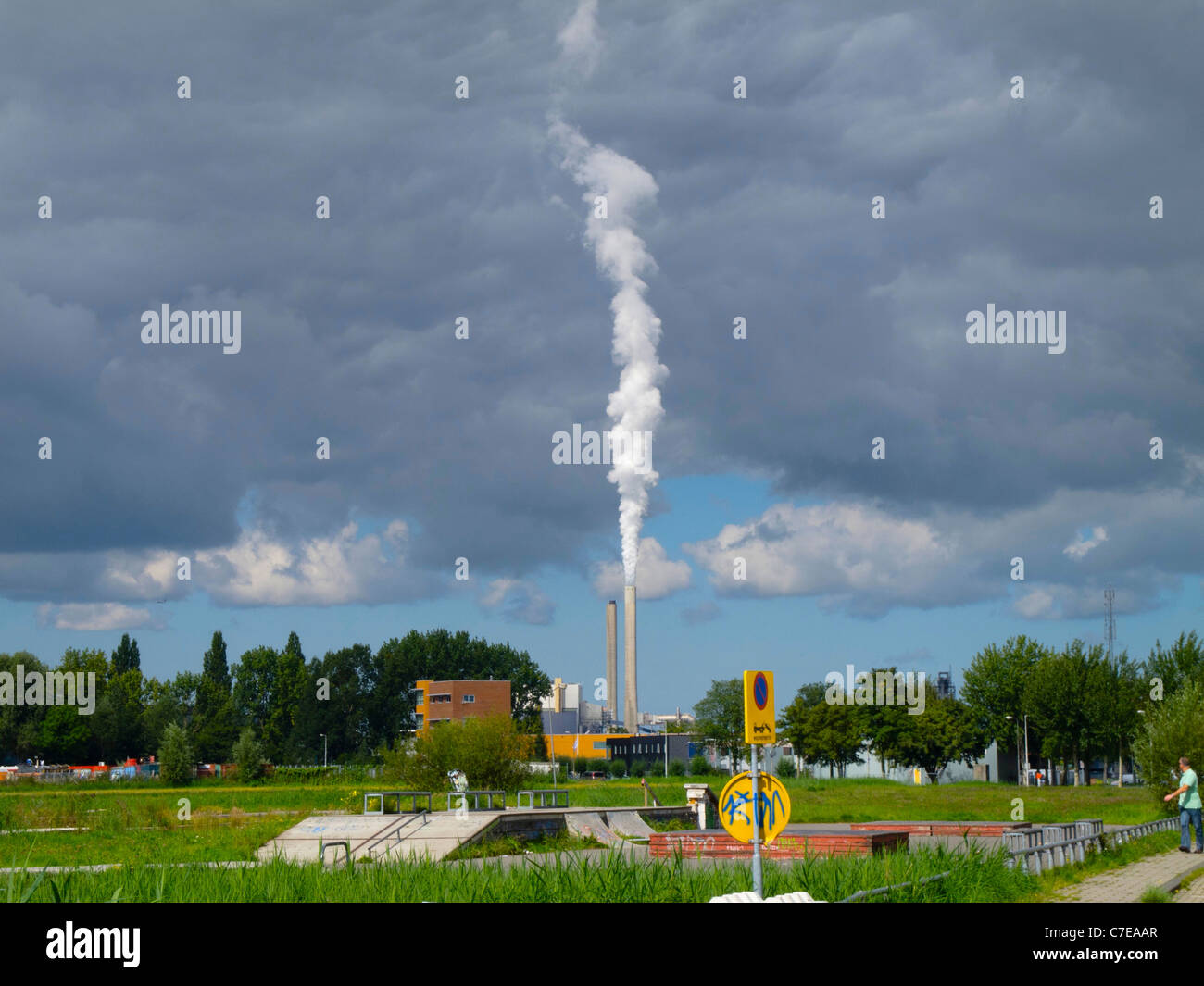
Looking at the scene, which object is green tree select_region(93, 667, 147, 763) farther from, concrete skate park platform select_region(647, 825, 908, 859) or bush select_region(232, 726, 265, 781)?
concrete skate park platform select_region(647, 825, 908, 859)

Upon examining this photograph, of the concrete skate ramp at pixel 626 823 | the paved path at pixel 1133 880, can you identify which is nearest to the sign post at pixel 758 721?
the paved path at pixel 1133 880

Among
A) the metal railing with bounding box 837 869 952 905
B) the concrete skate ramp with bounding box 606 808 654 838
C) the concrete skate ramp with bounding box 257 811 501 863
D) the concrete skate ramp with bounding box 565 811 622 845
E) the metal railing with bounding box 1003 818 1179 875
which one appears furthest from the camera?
the concrete skate ramp with bounding box 606 808 654 838

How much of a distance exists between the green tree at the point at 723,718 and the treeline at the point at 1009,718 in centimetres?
2189

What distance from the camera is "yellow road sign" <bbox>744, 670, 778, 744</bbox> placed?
1128cm

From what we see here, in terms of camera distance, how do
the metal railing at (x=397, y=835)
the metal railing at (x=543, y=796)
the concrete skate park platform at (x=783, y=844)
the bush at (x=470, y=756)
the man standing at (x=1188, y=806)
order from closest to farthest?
1. the concrete skate park platform at (x=783, y=844)
2. the man standing at (x=1188, y=806)
3. the metal railing at (x=397, y=835)
4. the metal railing at (x=543, y=796)
5. the bush at (x=470, y=756)

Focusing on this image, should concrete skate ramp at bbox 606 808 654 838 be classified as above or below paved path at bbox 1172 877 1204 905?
below

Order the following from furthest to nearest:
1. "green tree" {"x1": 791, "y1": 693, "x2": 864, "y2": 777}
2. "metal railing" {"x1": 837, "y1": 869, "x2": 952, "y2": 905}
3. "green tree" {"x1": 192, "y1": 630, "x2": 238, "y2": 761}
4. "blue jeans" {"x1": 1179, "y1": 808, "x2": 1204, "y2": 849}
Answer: "green tree" {"x1": 192, "y1": 630, "x2": 238, "y2": 761} < "green tree" {"x1": 791, "y1": 693, "x2": 864, "y2": 777} < "blue jeans" {"x1": 1179, "y1": 808, "x2": 1204, "y2": 849} < "metal railing" {"x1": 837, "y1": 869, "x2": 952, "y2": 905}

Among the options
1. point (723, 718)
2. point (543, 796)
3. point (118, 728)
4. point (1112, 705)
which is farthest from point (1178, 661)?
point (118, 728)

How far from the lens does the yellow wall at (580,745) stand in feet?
376

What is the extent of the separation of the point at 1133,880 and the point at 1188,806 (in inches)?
222

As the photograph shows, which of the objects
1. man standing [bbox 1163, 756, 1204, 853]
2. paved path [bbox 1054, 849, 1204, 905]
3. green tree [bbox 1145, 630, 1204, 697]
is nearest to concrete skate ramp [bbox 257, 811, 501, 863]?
paved path [bbox 1054, 849, 1204, 905]

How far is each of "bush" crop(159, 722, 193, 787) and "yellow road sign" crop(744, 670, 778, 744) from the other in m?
69.3

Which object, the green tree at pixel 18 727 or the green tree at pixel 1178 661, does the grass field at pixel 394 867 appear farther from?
the green tree at pixel 18 727

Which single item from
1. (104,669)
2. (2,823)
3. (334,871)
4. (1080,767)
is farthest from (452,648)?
(334,871)
